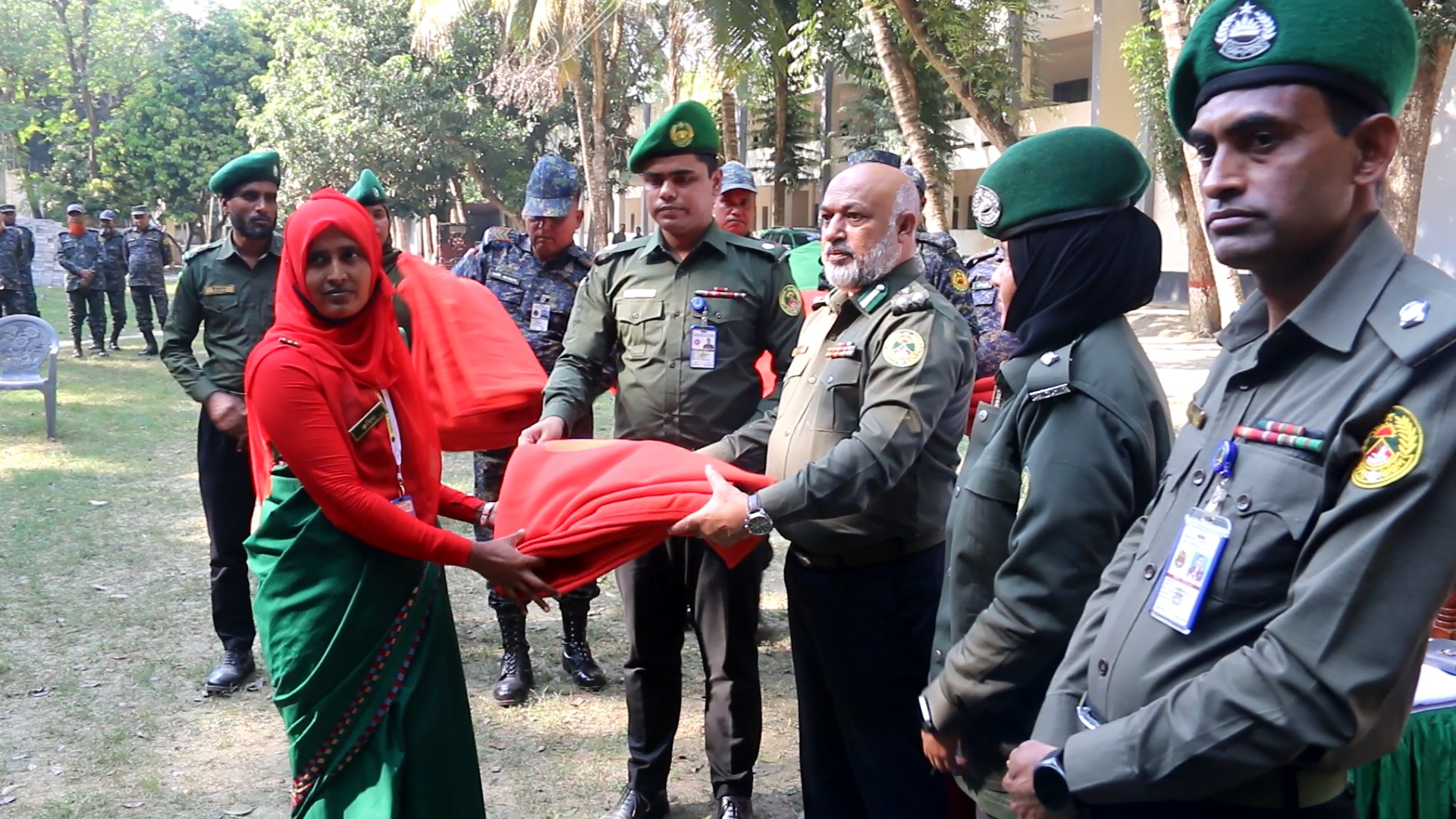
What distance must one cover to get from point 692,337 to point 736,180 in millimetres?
3372

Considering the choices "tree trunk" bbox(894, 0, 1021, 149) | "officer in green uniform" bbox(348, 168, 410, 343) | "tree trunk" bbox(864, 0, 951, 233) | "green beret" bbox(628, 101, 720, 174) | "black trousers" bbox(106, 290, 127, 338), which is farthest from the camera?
"black trousers" bbox(106, 290, 127, 338)

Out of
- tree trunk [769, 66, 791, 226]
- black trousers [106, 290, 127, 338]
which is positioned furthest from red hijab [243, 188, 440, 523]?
tree trunk [769, 66, 791, 226]

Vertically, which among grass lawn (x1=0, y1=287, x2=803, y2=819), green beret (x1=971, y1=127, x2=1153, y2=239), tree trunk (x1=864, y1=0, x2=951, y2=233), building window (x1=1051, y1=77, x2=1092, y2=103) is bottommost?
grass lawn (x1=0, y1=287, x2=803, y2=819)

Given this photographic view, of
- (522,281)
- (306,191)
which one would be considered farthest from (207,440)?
(306,191)

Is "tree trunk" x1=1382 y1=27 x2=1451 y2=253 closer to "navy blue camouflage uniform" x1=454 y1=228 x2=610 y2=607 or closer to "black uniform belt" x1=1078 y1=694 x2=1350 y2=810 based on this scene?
"navy blue camouflage uniform" x1=454 y1=228 x2=610 y2=607

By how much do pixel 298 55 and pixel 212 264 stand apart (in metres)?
28.8

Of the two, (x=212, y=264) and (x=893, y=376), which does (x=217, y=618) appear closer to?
(x=212, y=264)

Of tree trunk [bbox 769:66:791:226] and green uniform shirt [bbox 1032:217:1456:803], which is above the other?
tree trunk [bbox 769:66:791:226]

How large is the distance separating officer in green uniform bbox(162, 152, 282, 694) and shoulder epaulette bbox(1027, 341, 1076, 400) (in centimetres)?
360

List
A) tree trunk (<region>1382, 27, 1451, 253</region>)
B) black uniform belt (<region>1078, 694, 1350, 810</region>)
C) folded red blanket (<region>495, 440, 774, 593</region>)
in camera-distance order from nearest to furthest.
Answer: black uniform belt (<region>1078, 694, 1350, 810</region>)
folded red blanket (<region>495, 440, 774, 593</region>)
tree trunk (<region>1382, 27, 1451, 253</region>)

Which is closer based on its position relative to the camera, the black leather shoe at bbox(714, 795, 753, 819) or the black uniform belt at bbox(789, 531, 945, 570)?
the black uniform belt at bbox(789, 531, 945, 570)

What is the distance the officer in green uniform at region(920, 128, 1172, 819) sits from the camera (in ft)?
5.85

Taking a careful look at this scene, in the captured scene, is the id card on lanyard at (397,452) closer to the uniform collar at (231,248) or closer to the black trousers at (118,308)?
the uniform collar at (231,248)

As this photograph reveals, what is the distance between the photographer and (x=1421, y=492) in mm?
1178
